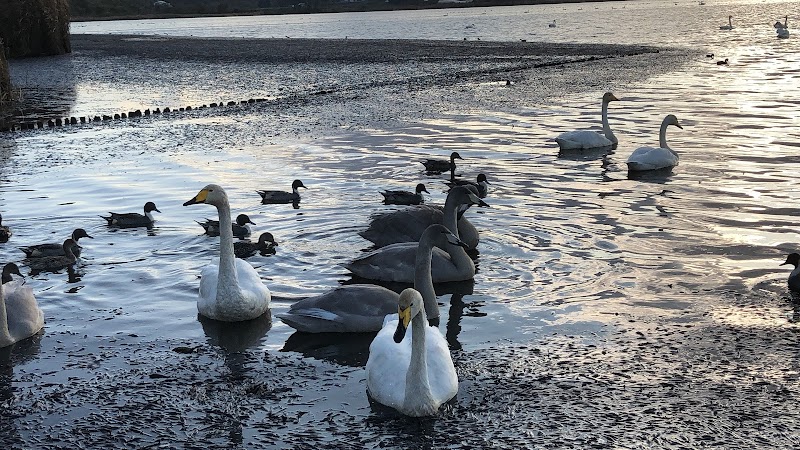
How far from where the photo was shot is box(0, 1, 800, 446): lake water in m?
10.0

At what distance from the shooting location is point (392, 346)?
7801 millimetres

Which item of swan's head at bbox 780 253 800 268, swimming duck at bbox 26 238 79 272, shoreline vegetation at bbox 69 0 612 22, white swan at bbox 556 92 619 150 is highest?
shoreline vegetation at bbox 69 0 612 22

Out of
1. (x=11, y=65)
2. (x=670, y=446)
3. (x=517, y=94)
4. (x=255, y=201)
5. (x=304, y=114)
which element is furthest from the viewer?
(x=11, y=65)

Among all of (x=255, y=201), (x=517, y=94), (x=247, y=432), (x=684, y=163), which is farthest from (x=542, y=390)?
(x=517, y=94)

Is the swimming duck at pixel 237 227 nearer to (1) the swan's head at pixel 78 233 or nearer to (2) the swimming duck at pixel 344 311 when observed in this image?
(1) the swan's head at pixel 78 233

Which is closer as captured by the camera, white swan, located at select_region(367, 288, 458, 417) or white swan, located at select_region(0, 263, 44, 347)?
white swan, located at select_region(367, 288, 458, 417)

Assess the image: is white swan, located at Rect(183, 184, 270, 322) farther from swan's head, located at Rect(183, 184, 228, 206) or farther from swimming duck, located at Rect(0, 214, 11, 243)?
swimming duck, located at Rect(0, 214, 11, 243)

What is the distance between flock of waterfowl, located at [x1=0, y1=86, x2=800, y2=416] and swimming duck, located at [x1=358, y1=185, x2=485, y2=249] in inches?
0.5

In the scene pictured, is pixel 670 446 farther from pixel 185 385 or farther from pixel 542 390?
pixel 185 385

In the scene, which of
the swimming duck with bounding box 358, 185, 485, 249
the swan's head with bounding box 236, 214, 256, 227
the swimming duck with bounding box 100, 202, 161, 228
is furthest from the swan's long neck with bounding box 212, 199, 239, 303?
the swimming duck with bounding box 100, 202, 161, 228

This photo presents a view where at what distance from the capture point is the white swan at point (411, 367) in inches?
288

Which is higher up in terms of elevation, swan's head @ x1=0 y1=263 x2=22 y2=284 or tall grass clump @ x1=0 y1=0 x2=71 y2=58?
tall grass clump @ x1=0 y1=0 x2=71 y2=58

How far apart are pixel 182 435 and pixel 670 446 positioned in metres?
3.35

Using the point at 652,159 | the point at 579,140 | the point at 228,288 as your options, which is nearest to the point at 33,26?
the point at 579,140
